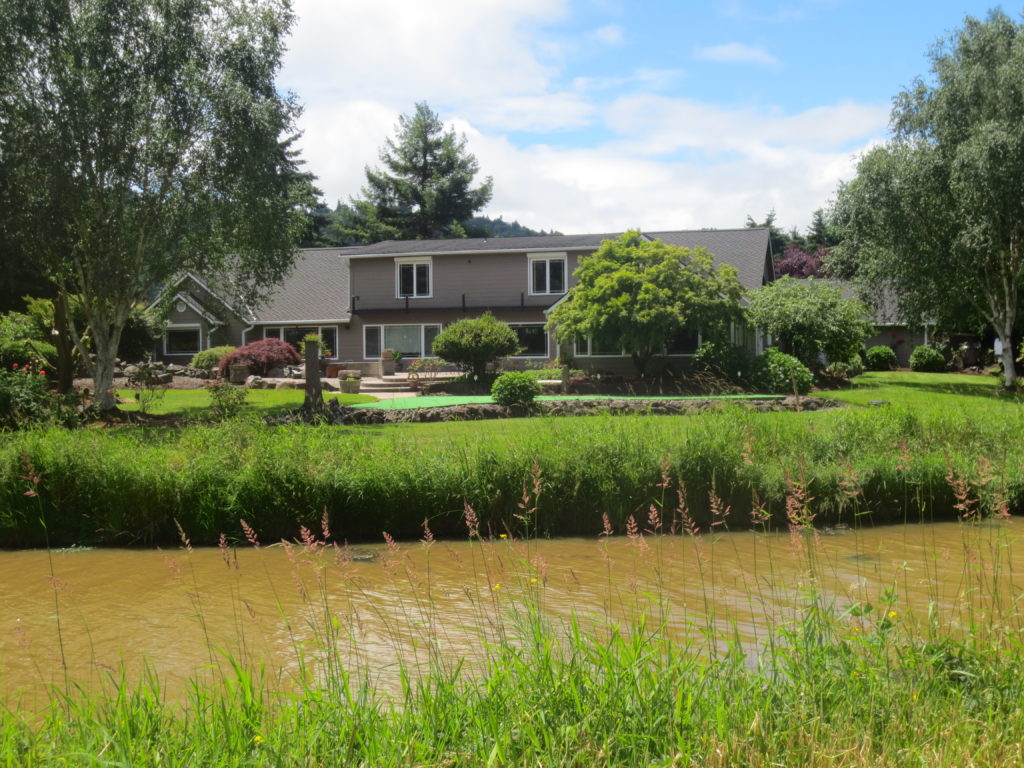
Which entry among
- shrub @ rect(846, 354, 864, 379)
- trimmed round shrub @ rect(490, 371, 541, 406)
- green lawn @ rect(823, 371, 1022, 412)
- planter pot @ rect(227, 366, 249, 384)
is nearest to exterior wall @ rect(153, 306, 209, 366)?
planter pot @ rect(227, 366, 249, 384)

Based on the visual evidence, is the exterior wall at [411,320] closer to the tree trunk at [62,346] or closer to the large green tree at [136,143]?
the large green tree at [136,143]

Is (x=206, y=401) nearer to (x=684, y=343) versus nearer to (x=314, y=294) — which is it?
(x=314, y=294)

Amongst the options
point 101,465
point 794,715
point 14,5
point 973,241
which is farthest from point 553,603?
point 973,241

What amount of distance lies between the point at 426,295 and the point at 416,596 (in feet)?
107

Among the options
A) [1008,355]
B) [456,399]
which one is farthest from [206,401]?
[1008,355]

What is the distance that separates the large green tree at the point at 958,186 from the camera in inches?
952

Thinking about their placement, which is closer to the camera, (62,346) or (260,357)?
(62,346)

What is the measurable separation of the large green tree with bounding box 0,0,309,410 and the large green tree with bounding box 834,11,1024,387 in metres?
17.8

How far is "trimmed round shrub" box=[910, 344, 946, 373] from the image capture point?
37.1 metres

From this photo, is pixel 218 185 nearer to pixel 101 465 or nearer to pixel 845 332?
pixel 101 465

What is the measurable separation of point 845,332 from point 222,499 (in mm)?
23850

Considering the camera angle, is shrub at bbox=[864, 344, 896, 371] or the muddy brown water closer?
the muddy brown water

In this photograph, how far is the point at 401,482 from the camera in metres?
10.4

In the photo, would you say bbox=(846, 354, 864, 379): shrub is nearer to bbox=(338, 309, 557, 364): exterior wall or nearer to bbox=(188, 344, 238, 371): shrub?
bbox=(338, 309, 557, 364): exterior wall
